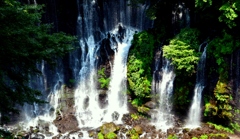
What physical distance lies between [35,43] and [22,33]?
0.47 m

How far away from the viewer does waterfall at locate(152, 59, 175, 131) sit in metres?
19.0

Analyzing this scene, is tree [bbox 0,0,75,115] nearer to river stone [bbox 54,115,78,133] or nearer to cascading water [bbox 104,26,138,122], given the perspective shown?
river stone [bbox 54,115,78,133]

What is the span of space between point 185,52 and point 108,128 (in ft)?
25.8

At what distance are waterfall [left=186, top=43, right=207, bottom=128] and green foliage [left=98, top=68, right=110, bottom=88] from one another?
25.0 feet

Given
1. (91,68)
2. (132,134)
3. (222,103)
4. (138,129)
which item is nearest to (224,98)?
(222,103)

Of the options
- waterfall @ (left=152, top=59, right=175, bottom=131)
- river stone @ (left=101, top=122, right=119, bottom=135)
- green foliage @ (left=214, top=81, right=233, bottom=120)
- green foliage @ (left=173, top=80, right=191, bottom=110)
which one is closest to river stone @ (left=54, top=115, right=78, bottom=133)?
river stone @ (left=101, top=122, right=119, bottom=135)

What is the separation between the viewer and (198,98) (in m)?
18.0

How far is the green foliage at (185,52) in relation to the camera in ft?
53.8

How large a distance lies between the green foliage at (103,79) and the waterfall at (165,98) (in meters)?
4.75

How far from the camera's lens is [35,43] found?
7461 millimetres

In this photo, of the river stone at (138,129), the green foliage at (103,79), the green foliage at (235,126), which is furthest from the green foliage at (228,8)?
the green foliage at (103,79)

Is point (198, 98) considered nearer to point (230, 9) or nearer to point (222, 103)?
point (222, 103)

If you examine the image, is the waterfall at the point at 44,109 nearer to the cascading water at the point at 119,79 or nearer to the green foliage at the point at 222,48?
the cascading water at the point at 119,79

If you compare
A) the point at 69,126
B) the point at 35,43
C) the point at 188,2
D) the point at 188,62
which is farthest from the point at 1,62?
the point at 188,2
